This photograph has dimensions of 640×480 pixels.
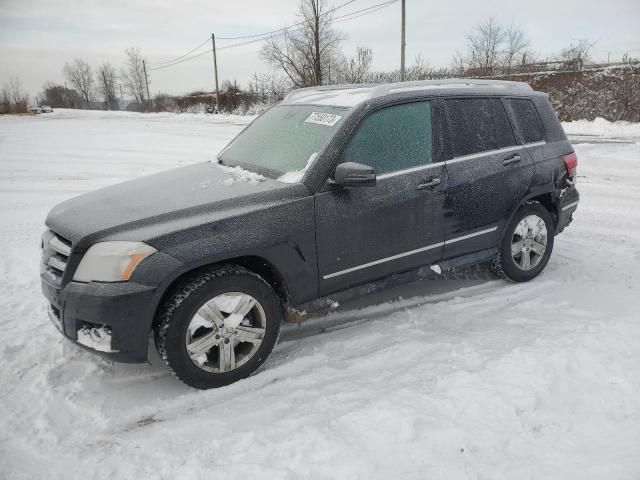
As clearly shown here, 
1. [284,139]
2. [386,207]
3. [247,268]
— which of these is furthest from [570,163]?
[247,268]

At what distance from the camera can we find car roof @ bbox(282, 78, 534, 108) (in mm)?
3578

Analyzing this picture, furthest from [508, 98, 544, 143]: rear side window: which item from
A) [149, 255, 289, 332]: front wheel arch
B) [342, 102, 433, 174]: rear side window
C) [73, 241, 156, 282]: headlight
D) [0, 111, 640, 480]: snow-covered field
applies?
[73, 241, 156, 282]: headlight

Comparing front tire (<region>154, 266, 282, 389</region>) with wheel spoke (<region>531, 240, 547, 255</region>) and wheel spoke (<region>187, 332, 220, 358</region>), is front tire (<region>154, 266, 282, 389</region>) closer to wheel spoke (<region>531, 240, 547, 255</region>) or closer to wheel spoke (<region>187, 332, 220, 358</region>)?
wheel spoke (<region>187, 332, 220, 358</region>)

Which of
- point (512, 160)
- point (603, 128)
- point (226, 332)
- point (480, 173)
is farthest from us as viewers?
point (603, 128)

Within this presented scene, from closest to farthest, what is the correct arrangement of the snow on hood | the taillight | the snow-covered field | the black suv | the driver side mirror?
the snow-covered field, the black suv, the driver side mirror, the snow on hood, the taillight

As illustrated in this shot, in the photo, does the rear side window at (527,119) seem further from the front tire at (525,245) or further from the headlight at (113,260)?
the headlight at (113,260)

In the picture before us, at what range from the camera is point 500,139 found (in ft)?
13.5

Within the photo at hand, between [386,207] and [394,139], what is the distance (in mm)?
538

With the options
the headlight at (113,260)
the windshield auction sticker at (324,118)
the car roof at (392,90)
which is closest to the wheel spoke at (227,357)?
the headlight at (113,260)

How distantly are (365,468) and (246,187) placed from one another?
74.3 inches

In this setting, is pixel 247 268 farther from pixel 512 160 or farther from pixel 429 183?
pixel 512 160

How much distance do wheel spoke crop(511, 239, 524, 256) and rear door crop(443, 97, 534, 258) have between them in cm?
23

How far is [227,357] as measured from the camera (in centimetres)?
295

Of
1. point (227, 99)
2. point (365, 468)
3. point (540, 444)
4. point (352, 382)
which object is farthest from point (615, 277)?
point (227, 99)
